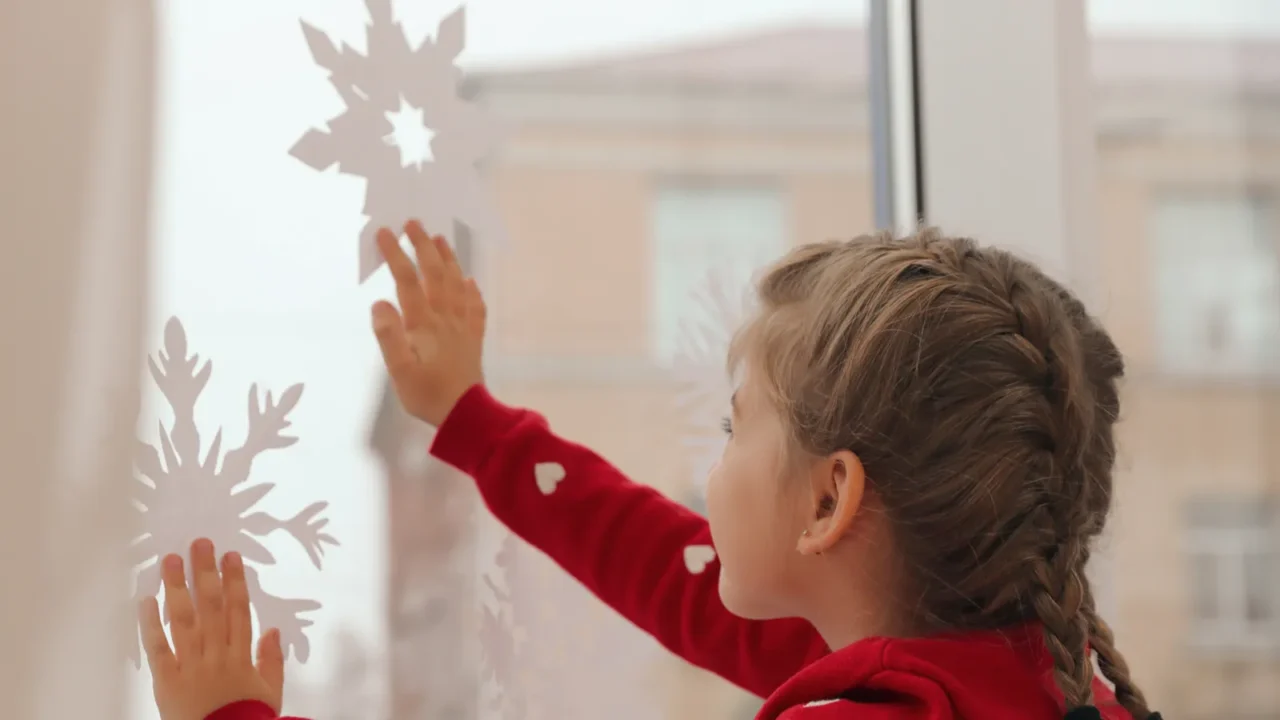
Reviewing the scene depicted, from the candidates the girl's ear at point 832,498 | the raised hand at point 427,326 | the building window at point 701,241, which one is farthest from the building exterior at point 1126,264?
the girl's ear at point 832,498

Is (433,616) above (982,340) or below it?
below

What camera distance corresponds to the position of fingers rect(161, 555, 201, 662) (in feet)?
2.28

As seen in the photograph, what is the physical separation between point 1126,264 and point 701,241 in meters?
0.38

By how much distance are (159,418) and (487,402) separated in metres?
0.20

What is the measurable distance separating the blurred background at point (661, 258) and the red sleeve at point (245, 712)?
0.05 metres

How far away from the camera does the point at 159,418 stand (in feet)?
2.32

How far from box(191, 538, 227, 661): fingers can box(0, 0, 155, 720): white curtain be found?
0.04m

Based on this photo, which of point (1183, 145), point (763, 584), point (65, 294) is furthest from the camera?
point (1183, 145)

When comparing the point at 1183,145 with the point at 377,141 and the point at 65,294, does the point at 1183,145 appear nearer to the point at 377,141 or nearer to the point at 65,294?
the point at 377,141

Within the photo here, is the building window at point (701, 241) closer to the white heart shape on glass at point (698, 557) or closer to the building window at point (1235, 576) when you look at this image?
the white heart shape on glass at point (698, 557)

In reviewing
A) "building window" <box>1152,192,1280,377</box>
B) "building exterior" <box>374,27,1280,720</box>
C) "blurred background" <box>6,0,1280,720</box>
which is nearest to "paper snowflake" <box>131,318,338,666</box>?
"blurred background" <box>6,0,1280,720</box>

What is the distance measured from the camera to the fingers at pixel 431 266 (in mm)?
797

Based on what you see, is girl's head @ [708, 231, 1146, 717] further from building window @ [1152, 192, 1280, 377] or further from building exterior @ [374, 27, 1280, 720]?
building window @ [1152, 192, 1280, 377]

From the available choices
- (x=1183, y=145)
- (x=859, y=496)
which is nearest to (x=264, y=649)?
(x=859, y=496)
